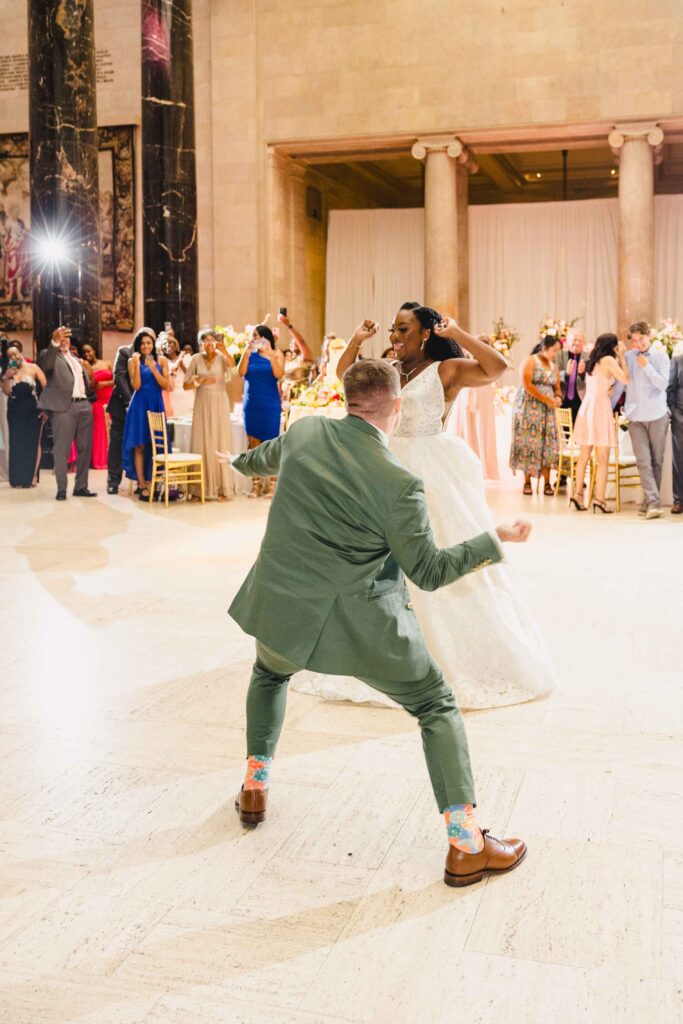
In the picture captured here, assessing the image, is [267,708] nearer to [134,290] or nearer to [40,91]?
[40,91]

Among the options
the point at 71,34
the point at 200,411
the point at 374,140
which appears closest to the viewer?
the point at 200,411

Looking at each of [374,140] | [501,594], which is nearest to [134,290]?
[374,140]

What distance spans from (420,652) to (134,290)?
1623cm

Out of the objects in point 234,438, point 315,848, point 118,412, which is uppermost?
point 118,412

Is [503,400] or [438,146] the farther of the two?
[438,146]

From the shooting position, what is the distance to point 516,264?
806 inches

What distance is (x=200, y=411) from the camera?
10.2 metres

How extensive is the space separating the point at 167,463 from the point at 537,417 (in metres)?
3.45

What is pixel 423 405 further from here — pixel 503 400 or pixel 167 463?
pixel 503 400

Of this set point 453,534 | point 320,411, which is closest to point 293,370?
point 320,411

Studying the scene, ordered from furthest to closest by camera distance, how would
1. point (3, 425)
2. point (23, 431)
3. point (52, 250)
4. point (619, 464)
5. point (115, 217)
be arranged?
point (115, 217) → point (52, 250) → point (3, 425) → point (23, 431) → point (619, 464)

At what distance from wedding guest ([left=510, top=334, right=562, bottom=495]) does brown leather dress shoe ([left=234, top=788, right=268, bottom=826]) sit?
759cm

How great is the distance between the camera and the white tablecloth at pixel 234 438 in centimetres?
1082

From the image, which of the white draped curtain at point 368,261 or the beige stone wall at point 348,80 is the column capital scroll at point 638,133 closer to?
the beige stone wall at point 348,80
